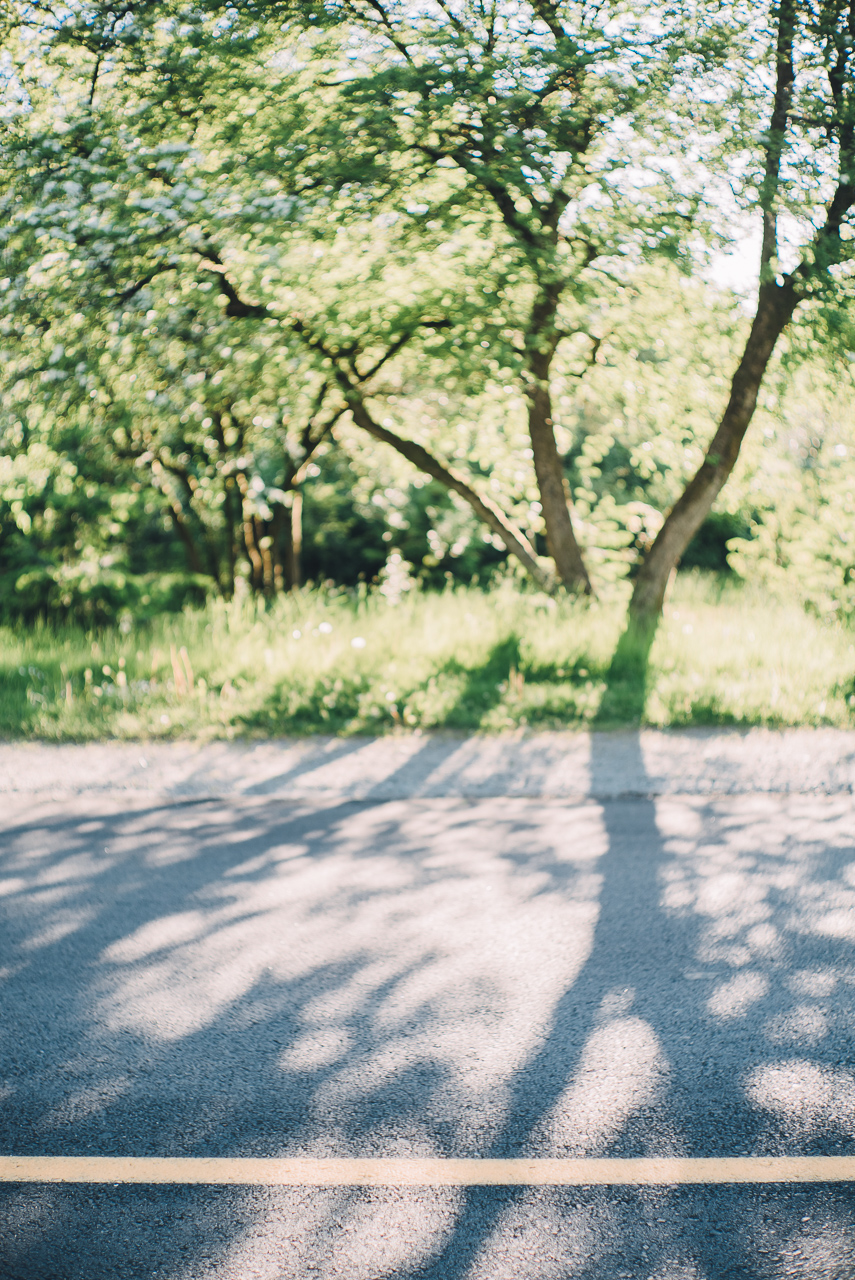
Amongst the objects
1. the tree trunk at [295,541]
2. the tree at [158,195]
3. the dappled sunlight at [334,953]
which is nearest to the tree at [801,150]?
the tree at [158,195]

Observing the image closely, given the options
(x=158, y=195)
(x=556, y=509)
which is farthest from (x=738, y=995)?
(x=158, y=195)

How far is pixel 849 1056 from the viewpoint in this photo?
3275 millimetres

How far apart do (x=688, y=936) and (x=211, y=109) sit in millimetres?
8485

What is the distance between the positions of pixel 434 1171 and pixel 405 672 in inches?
230

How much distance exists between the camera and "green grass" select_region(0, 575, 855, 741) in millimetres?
7664

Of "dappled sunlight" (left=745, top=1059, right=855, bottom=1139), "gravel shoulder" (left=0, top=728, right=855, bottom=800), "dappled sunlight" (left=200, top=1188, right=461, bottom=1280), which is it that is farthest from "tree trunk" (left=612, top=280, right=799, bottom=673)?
"dappled sunlight" (left=200, top=1188, right=461, bottom=1280)

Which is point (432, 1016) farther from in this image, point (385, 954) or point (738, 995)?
point (738, 995)

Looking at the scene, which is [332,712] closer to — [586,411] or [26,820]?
[26,820]

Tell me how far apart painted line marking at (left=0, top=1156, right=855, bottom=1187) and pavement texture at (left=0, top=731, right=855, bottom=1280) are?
0.04 m

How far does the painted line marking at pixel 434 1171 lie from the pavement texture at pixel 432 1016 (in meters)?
0.04

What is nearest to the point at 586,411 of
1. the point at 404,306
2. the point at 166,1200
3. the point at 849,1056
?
the point at 404,306

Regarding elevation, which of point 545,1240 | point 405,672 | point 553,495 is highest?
point 553,495

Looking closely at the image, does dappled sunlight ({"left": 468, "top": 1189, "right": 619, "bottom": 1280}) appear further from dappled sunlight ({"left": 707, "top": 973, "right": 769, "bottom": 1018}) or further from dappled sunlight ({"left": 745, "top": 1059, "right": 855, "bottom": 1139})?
dappled sunlight ({"left": 707, "top": 973, "right": 769, "bottom": 1018})

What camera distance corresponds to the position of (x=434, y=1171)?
2.78 metres
